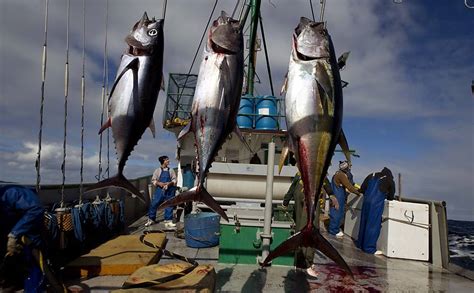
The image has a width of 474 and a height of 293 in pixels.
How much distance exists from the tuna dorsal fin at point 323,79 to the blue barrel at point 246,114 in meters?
6.43

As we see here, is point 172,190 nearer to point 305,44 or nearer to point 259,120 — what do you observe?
point 259,120

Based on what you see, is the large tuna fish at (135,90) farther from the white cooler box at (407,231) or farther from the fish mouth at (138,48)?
the white cooler box at (407,231)

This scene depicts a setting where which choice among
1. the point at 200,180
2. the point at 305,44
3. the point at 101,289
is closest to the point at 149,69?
the point at 200,180

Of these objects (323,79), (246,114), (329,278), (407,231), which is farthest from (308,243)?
(246,114)

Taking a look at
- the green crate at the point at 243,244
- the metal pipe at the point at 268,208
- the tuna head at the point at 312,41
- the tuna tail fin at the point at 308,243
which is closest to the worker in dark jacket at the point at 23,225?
the tuna tail fin at the point at 308,243

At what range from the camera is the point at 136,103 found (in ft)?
9.99

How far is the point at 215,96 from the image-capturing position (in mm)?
2990

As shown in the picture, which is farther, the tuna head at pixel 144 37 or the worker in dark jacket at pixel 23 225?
the worker in dark jacket at pixel 23 225

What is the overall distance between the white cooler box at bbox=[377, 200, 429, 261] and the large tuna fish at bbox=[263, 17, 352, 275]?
5.67m

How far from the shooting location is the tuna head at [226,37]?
3047 millimetres

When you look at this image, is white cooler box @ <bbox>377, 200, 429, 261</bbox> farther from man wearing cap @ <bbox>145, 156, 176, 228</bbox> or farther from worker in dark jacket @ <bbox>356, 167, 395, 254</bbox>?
man wearing cap @ <bbox>145, 156, 176, 228</bbox>

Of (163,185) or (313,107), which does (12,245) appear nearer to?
(313,107)

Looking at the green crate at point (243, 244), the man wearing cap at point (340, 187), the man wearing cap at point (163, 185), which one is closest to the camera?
the green crate at point (243, 244)

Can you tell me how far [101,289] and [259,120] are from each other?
5874 millimetres
